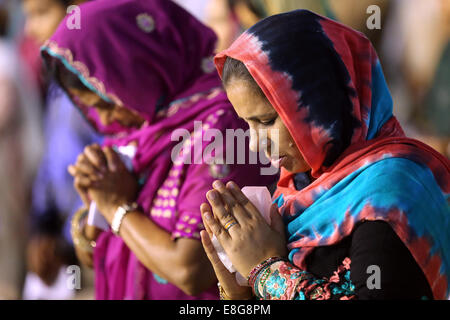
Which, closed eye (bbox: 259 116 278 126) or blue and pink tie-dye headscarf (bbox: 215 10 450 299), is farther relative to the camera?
closed eye (bbox: 259 116 278 126)

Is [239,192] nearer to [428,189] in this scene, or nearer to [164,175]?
[428,189]

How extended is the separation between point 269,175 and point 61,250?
1.15 metres

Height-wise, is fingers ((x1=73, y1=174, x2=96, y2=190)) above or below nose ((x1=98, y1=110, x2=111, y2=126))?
below

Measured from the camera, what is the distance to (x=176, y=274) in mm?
1404

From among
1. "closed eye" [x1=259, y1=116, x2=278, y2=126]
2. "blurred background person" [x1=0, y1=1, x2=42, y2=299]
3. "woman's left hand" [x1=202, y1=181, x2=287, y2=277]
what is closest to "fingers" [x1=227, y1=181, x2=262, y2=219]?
"woman's left hand" [x1=202, y1=181, x2=287, y2=277]

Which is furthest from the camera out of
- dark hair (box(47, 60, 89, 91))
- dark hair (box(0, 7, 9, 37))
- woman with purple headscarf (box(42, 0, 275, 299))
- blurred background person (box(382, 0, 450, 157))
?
dark hair (box(0, 7, 9, 37))

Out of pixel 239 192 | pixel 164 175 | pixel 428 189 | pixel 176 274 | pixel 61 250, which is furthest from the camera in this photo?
pixel 61 250

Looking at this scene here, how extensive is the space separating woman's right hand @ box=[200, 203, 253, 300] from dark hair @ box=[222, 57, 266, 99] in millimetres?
226

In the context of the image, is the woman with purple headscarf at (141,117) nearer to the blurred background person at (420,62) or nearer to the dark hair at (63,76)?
the dark hair at (63,76)

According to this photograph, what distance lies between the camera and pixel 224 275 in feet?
3.59

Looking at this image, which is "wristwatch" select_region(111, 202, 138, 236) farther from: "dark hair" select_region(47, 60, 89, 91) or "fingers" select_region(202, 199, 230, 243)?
"fingers" select_region(202, 199, 230, 243)

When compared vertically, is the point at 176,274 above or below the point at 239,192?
below

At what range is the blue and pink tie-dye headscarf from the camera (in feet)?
3.08

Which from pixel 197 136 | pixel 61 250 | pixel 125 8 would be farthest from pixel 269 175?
pixel 61 250
